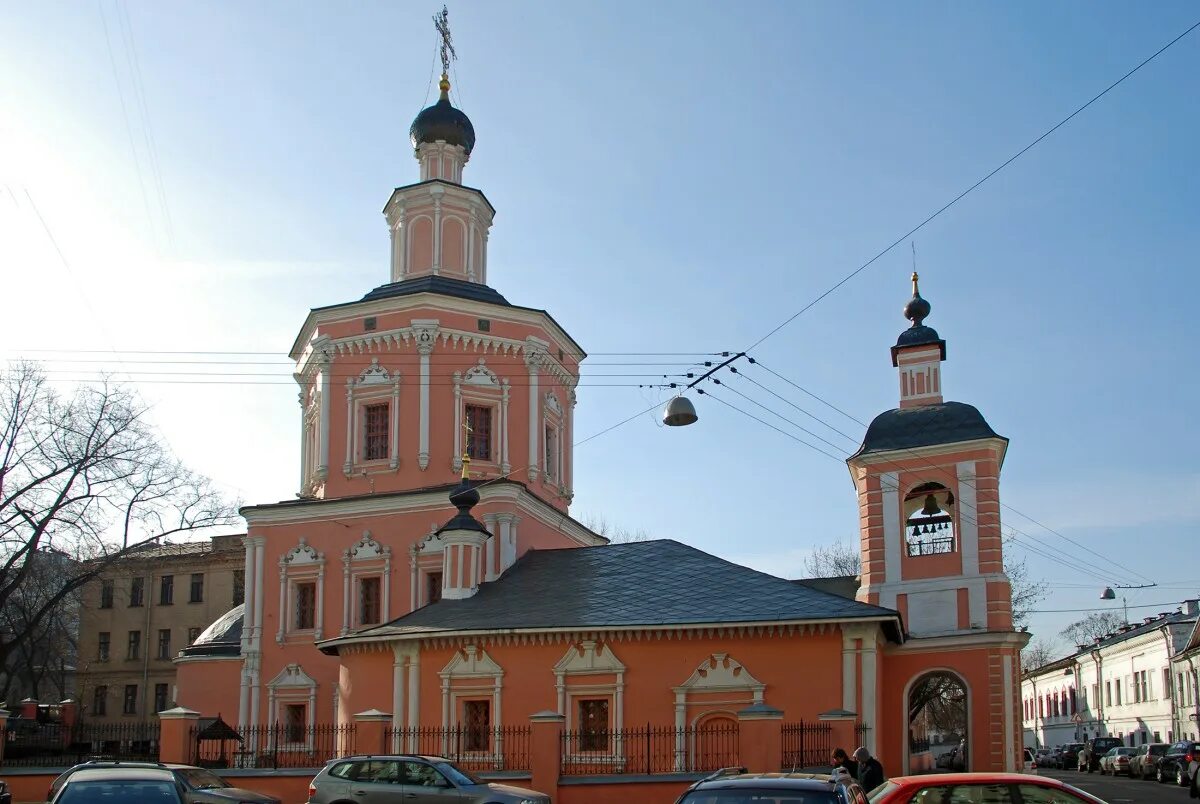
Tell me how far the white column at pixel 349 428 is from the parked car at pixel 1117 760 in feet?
96.4

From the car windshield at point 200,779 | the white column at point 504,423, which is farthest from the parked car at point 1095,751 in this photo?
the car windshield at point 200,779

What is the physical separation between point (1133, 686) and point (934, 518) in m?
35.0

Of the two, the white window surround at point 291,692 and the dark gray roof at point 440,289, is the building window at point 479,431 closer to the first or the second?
the dark gray roof at point 440,289

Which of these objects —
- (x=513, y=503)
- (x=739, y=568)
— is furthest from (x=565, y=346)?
(x=739, y=568)

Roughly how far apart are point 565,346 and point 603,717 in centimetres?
1170

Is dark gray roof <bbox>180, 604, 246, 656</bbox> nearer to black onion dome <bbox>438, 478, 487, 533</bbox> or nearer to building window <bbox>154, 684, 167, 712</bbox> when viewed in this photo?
black onion dome <bbox>438, 478, 487, 533</bbox>

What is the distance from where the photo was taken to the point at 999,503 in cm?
2616

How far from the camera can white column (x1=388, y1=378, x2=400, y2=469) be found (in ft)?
93.9

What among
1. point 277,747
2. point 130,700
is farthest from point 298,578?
point 130,700

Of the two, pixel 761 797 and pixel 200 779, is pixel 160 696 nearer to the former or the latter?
pixel 200 779

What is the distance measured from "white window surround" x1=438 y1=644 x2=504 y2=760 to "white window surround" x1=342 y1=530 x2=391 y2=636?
183 inches

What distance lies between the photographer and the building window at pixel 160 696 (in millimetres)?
55344

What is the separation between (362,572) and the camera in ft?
92.2

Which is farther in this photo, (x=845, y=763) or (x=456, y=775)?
(x=456, y=775)
